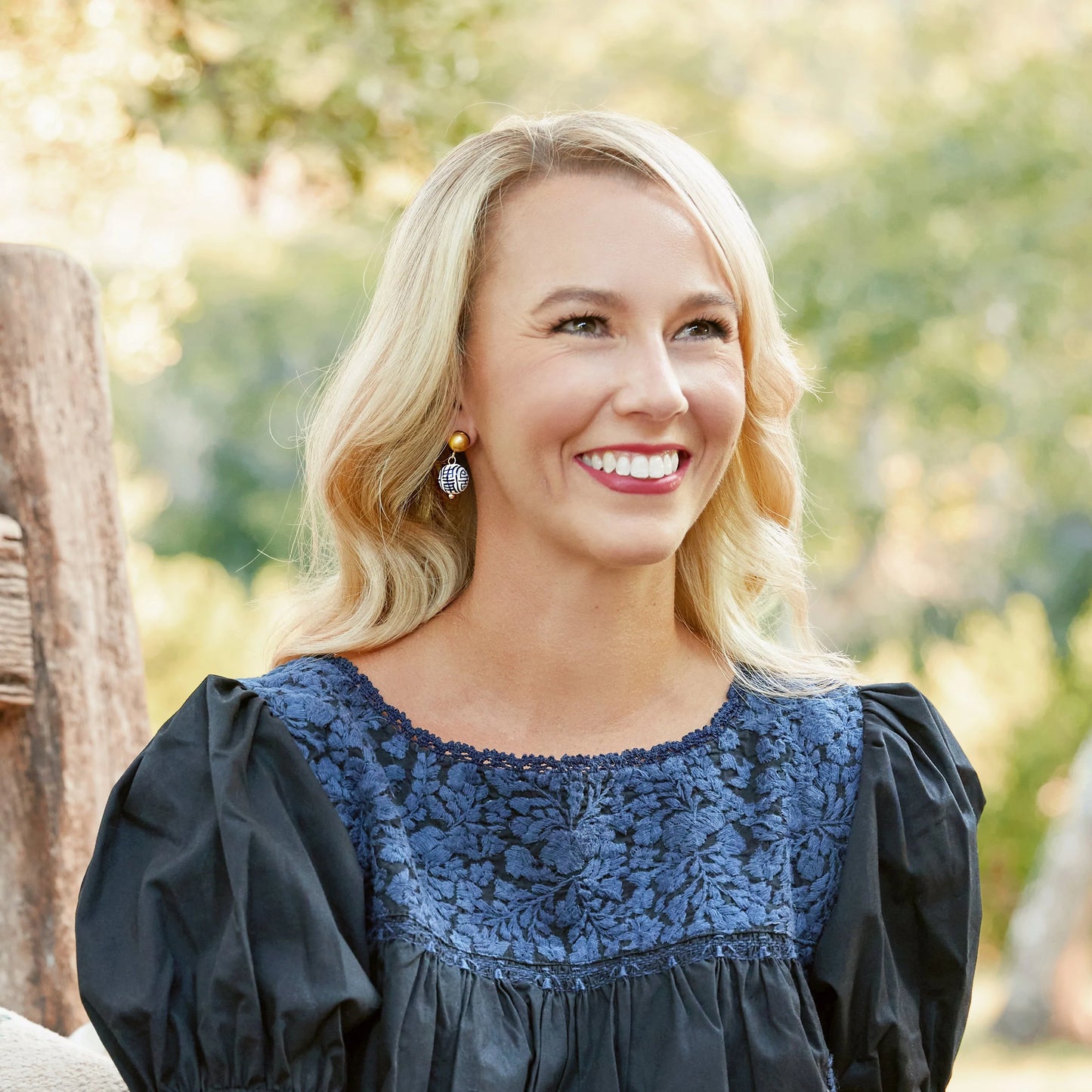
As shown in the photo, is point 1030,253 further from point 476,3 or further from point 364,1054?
point 364,1054

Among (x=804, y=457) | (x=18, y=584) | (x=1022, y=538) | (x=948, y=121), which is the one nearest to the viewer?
(x=18, y=584)

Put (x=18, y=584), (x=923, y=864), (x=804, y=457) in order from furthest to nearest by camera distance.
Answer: (x=804, y=457) → (x=18, y=584) → (x=923, y=864)

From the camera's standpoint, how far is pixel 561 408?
1942mm

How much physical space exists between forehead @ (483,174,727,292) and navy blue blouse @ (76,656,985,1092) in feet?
1.91

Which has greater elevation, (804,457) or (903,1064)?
(804,457)

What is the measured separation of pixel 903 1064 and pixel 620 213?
1.14m

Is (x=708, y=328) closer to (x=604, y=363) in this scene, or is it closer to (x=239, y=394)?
(x=604, y=363)

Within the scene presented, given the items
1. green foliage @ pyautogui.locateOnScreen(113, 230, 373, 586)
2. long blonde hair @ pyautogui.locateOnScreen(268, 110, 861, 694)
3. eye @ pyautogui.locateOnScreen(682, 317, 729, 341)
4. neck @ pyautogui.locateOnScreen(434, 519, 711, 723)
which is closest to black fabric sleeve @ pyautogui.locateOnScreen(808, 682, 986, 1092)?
long blonde hair @ pyautogui.locateOnScreen(268, 110, 861, 694)

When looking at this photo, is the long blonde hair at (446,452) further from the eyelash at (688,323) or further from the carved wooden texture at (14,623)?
the carved wooden texture at (14,623)

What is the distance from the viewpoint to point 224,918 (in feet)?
5.95

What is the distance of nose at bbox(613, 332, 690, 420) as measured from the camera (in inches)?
75.5

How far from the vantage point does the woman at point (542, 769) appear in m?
1.82

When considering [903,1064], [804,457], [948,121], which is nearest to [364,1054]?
[903,1064]

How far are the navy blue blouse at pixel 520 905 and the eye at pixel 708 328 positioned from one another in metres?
0.50
